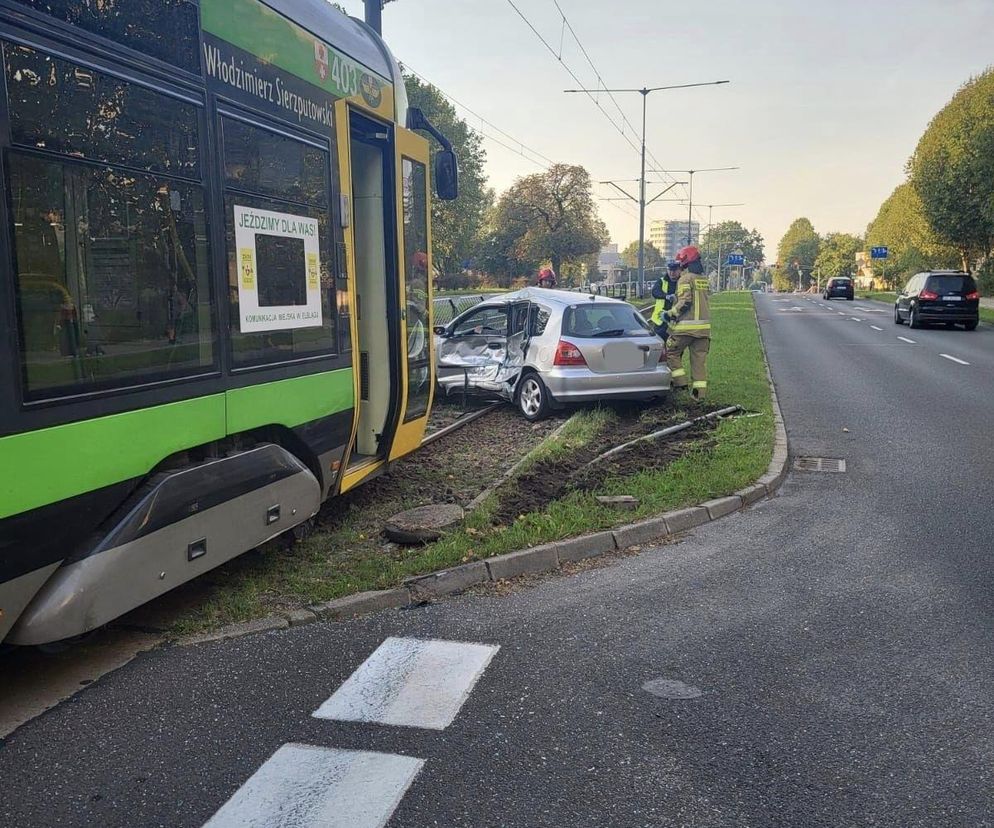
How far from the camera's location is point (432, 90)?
5875 centimetres

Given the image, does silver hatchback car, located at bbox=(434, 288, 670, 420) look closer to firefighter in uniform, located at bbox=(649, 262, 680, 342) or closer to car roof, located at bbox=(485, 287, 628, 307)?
car roof, located at bbox=(485, 287, 628, 307)

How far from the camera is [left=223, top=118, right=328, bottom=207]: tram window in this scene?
4.64 m

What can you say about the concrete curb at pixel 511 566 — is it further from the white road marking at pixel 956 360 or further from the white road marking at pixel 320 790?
the white road marking at pixel 956 360

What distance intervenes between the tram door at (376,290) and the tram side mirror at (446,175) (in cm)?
90

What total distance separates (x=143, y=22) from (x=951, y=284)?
1159 inches

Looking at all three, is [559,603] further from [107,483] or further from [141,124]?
[141,124]

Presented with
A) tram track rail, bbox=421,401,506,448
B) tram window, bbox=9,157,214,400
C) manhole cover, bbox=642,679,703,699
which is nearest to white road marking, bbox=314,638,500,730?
manhole cover, bbox=642,679,703,699

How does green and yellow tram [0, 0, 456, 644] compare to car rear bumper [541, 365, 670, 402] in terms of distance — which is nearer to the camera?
green and yellow tram [0, 0, 456, 644]

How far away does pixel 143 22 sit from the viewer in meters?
3.98

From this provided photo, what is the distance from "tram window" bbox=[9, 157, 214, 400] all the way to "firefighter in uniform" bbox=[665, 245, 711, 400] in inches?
335

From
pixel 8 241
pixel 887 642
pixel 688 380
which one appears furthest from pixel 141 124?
pixel 688 380

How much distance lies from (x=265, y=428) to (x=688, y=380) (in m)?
8.50

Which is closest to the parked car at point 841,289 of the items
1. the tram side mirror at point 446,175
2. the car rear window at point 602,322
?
the car rear window at point 602,322

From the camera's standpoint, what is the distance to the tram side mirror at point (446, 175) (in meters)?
7.59
